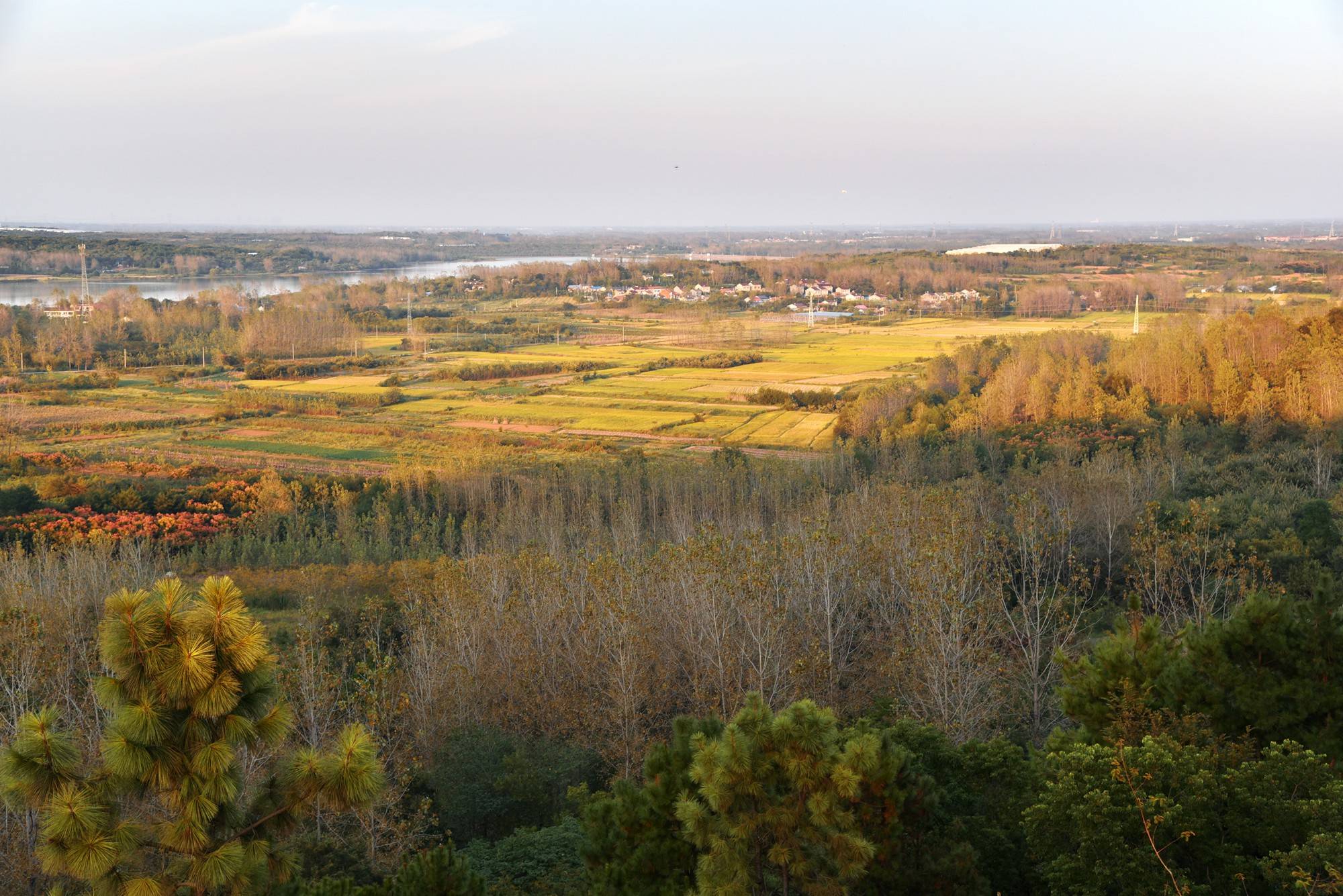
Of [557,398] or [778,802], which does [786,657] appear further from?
[557,398]

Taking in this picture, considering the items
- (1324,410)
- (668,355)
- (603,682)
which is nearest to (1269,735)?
(603,682)

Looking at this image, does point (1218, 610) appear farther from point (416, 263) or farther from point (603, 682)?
point (416, 263)

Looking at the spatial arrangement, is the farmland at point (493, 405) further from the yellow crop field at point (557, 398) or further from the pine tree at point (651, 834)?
the pine tree at point (651, 834)

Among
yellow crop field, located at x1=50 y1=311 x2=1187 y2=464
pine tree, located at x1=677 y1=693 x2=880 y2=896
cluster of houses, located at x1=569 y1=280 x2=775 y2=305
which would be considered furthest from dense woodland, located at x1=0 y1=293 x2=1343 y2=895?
cluster of houses, located at x1=569 y1=280 x2=775 y2=305

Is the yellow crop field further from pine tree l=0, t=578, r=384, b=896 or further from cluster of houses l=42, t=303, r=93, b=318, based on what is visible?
pine tree l=0, t=578, r=384, b=896

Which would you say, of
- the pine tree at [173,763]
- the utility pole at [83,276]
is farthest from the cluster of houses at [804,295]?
the pine tree at [173,763]

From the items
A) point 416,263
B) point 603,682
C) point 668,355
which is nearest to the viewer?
point 603,682
